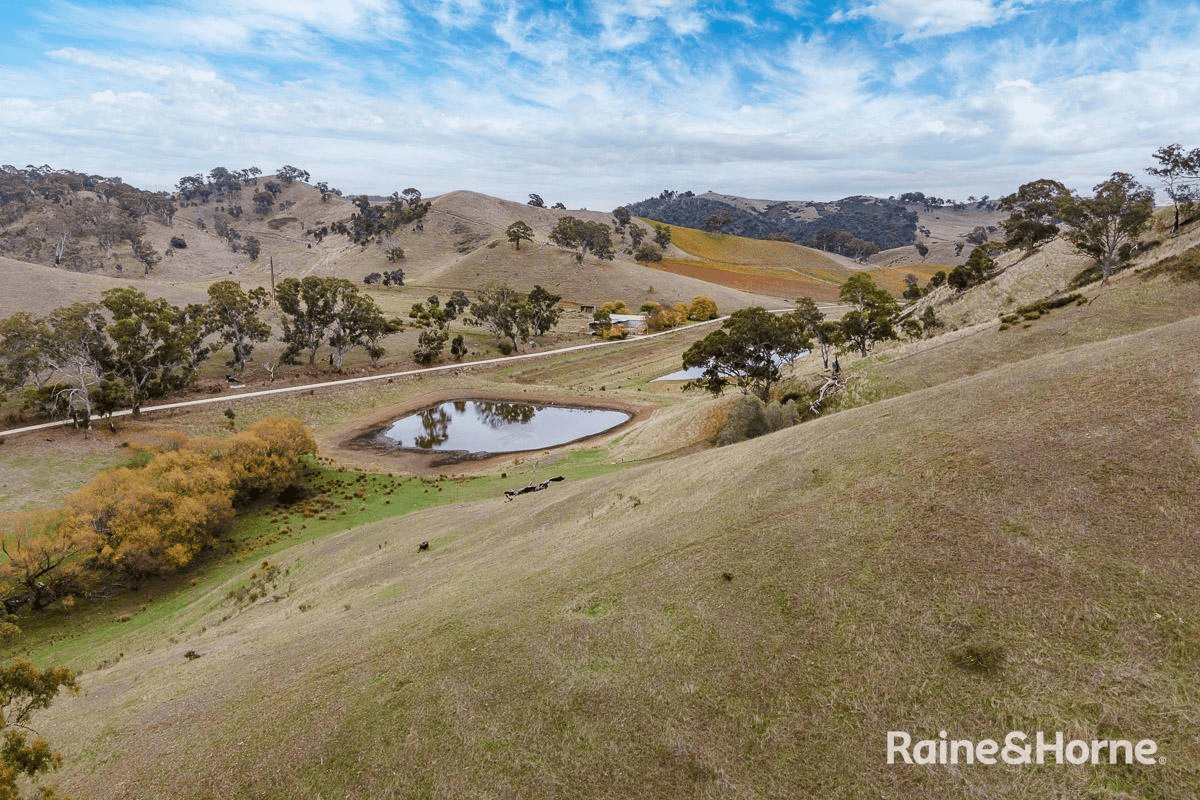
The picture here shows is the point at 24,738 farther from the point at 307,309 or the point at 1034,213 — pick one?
the point at 1034,213

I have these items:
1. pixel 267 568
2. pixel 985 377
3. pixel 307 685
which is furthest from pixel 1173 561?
pixel 267 568

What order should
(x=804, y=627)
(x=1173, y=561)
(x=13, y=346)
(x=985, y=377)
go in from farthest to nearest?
(x=13, y=346) < (x=985, y=377) < (x=804, y=627) < (x=1173, y=561)

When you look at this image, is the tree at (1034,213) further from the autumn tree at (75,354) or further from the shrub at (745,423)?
the autumn tree at (75,354)

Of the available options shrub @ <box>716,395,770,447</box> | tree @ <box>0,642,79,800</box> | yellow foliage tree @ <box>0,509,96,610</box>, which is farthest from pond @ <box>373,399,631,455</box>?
tree @ <box>0,642,79,800</box>

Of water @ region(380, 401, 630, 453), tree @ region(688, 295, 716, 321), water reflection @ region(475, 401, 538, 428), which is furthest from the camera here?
tree @ region(688, 295, 716, 321)

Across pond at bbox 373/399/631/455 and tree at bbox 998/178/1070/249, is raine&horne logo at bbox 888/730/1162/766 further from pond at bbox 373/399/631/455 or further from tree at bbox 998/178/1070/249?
tree at bbox 998/178/1070/249

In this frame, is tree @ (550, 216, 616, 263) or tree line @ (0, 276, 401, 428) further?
tree @ (550, 216, 616, 263)

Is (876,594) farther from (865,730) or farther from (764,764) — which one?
(764,764)
